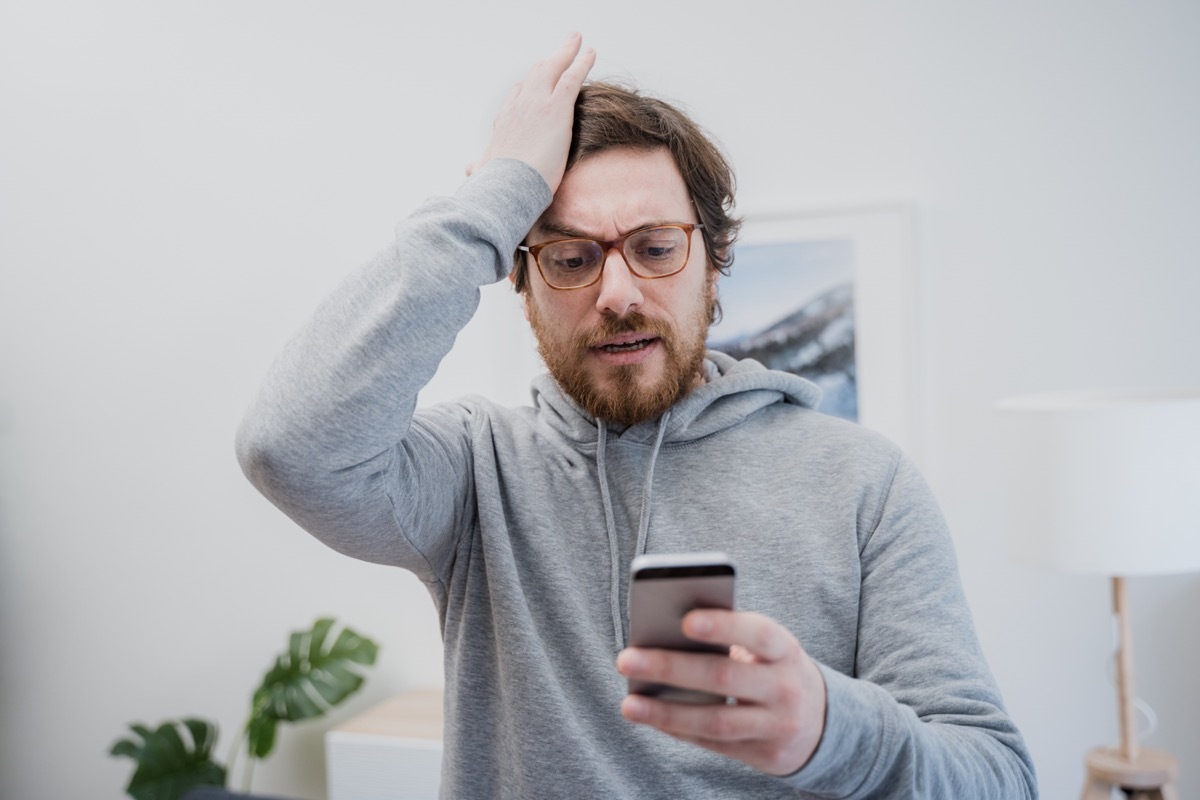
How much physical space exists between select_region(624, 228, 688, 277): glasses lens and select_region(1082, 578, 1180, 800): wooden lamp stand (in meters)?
1.37

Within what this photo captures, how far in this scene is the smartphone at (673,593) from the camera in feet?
2.08

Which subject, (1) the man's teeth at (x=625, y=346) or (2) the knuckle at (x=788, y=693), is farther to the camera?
(1) the man's teeth at (x=625, y=346)

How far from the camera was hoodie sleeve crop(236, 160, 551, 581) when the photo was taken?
922 mm

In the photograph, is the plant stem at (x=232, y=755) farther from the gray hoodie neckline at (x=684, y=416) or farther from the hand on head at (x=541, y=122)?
the hand on head at (x=541, y=122)

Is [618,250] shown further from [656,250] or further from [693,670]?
[693,670]

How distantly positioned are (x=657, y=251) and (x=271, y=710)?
1.91m

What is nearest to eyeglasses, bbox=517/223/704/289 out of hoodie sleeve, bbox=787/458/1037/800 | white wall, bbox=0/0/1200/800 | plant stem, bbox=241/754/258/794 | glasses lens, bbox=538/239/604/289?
glasses lens, bbox=538/239/604/289

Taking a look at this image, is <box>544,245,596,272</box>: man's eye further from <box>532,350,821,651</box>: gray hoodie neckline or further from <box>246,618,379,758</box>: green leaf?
<box>246,618,379,758</box>: green leaf

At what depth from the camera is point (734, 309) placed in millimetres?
2461

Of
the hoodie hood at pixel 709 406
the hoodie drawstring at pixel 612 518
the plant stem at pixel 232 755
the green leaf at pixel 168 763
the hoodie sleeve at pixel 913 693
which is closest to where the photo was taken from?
the hoodie sleeve at pixel 913 693

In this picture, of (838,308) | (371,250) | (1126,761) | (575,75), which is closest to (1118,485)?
(1126,761)

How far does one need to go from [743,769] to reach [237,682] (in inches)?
90.9

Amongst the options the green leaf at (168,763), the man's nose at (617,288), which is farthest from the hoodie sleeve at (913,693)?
the green leaf at (168,763)

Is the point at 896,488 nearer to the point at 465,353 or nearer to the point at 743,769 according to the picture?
the point at 743,769
